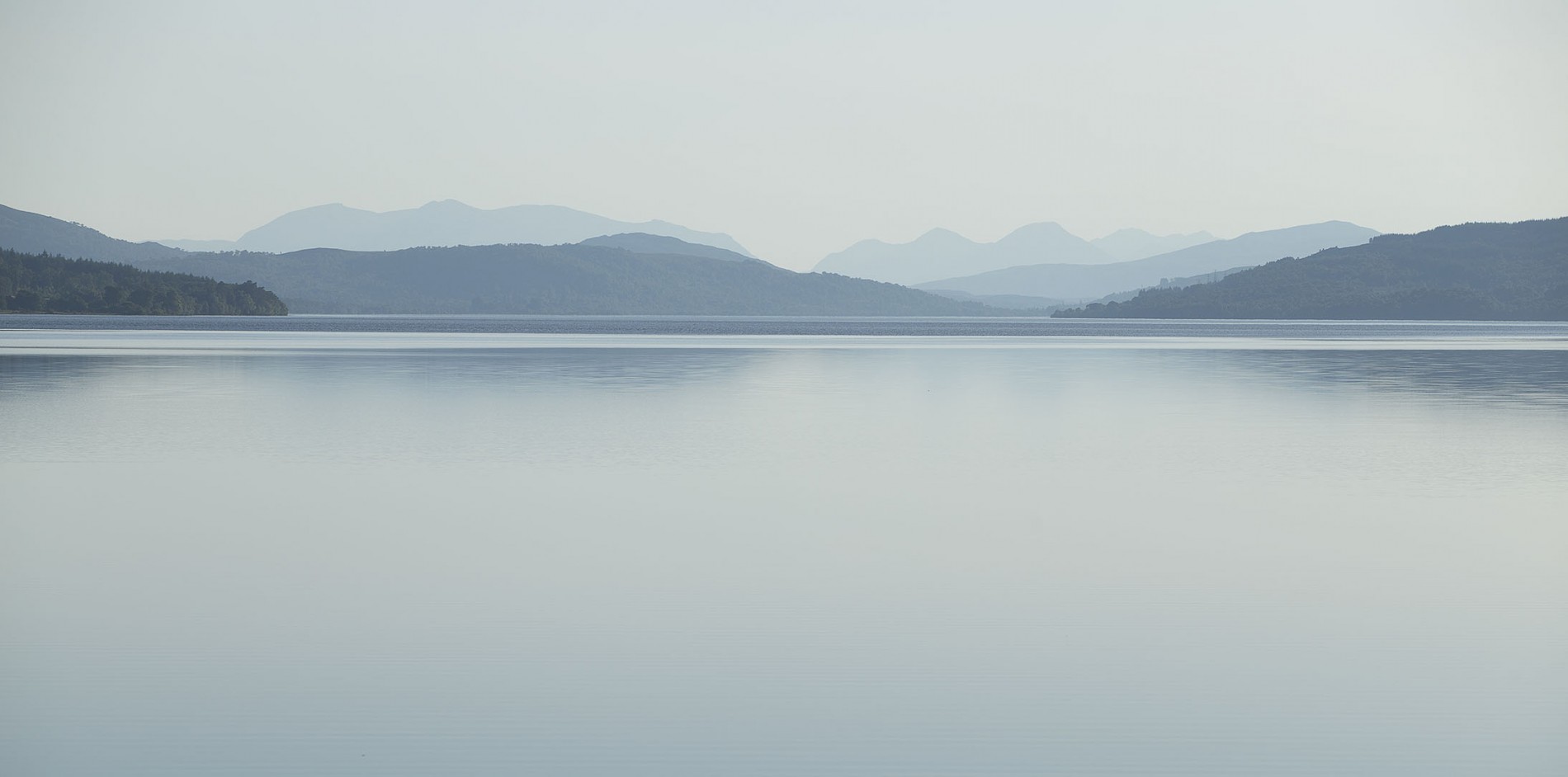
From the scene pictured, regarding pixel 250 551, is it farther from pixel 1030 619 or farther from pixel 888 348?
pixel 888 348

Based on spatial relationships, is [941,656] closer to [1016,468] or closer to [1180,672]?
[1180,672]

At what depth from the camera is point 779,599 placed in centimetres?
934

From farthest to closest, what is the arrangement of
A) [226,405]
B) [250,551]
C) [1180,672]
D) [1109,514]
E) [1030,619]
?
[226,405] < [1109,514] < [250,551] < [1030,619] < [1180,672]

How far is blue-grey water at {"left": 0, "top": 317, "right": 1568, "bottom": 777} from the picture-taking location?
6.48 metres

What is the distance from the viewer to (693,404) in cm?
2627

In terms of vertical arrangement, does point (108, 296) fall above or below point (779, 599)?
above

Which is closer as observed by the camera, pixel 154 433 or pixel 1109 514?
pixel 1109 514

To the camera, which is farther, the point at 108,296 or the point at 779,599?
the point at 108,296

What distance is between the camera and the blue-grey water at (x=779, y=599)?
6.48 metres

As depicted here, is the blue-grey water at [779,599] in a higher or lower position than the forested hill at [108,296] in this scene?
lower

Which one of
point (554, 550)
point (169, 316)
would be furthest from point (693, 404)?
point (169, 316)

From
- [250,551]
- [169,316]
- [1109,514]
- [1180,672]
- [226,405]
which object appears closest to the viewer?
[1180,672]

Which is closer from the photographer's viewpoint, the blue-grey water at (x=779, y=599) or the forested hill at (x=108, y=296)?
the blue-grey water at (x=779, y=599)

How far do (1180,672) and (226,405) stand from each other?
21552 millimetres
